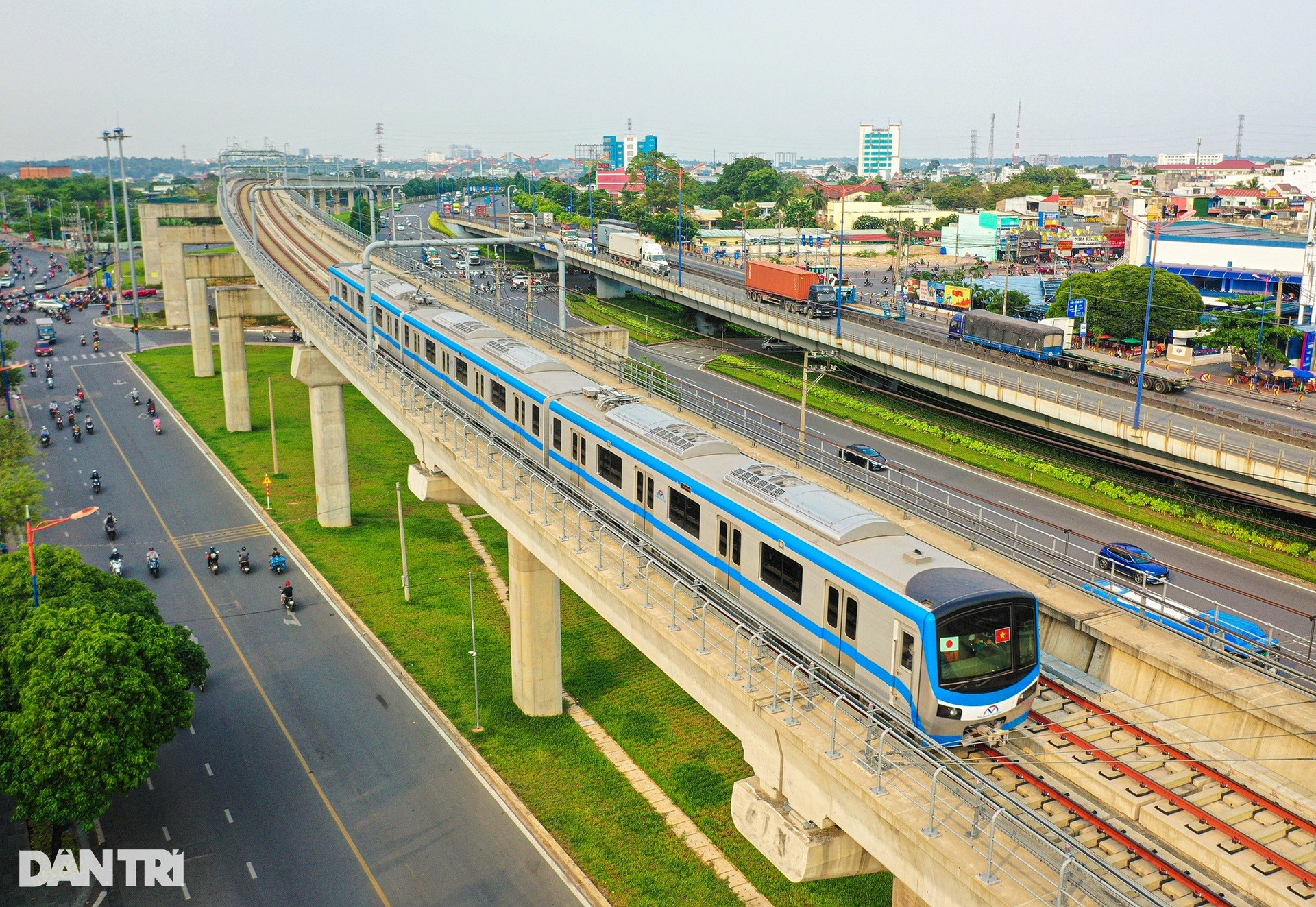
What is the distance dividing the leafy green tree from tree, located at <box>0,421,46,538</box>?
68693 mm

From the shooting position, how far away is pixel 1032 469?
54531 mm

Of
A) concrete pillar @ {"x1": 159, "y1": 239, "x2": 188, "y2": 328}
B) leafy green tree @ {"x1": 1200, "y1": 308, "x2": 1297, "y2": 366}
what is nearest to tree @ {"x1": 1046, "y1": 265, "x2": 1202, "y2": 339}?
leafy green tree @ {"x1": 1200, "y1": 308, "x2": 1297, "y2": 366}

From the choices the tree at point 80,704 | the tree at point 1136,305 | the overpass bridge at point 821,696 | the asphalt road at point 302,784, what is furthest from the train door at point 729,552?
the tree at point 1136,305

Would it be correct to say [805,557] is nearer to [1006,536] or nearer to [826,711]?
[826,711]

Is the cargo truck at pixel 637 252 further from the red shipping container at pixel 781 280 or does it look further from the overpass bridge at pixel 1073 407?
the overpass bridge at pixel 1073 407

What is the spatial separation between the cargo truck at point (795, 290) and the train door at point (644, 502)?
5026cm

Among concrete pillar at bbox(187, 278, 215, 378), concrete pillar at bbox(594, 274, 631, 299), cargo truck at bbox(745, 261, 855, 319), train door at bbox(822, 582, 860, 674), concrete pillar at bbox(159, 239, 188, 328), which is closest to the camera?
train door at bbox(822, 582, 860, 674)

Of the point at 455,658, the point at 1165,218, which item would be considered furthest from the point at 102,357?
the point at 1165,218

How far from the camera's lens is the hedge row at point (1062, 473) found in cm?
4462

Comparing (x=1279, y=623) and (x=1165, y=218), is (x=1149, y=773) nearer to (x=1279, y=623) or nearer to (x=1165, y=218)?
(x=1279, y=623)

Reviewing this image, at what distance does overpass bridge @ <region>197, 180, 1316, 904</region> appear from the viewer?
1512 centimetres

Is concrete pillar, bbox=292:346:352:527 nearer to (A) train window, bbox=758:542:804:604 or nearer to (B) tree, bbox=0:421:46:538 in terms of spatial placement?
(B) tree, bbox=0:421:46:538

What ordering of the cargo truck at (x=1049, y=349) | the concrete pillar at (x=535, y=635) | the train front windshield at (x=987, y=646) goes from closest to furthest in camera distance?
the train front windshield at (x=987, y=646)
the concrete pillar at (x=535, y=635)
the cargo truck at (x=1049, y=349)

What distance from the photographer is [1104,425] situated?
49688mm
